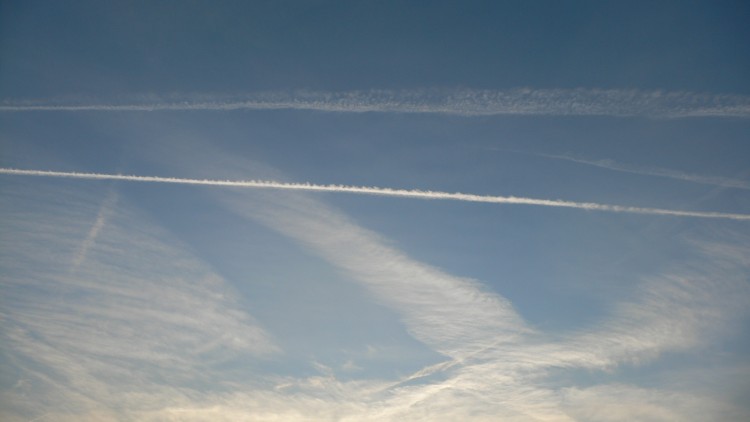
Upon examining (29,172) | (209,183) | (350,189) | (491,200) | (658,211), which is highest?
(658,211)

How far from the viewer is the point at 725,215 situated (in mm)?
14742

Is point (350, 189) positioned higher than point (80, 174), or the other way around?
point (350, 189)

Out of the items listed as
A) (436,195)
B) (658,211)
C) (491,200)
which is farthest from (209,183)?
(658,211)

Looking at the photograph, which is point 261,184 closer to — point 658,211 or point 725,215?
point 658,211

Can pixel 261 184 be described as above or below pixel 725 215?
below

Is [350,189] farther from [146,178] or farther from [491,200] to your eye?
[146,178]

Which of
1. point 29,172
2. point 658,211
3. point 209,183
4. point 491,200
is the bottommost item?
point 29,172

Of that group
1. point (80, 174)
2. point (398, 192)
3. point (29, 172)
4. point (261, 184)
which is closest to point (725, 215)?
point (398, 192)

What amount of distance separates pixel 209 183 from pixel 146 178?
285 cm

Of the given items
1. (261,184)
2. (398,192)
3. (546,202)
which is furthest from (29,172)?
(546,202)

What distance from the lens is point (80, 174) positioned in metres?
14.8

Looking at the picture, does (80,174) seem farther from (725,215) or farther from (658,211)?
(725,215)

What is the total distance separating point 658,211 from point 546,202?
5.22 metres

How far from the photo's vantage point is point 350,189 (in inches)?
560
